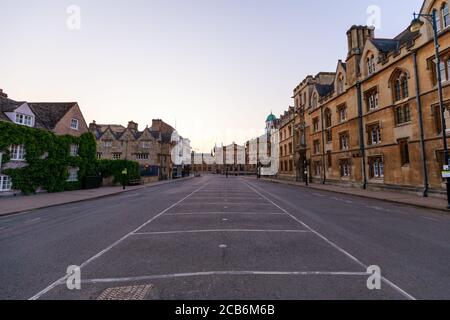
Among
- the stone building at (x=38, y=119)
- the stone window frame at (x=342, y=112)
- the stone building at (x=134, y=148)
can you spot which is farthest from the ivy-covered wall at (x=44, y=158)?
the stone window frame at (x=342, y=112)

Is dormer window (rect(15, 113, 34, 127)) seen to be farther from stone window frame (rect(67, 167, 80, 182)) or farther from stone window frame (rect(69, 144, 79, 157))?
stone window frame (rect(67, 167, 80, 182))

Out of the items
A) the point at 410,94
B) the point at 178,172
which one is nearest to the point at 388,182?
the point at 410,94

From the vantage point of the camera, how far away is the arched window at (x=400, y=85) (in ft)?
63.6

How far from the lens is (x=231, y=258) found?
5.06m

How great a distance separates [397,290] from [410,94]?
20785 mm

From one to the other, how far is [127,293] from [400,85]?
25.2 metres

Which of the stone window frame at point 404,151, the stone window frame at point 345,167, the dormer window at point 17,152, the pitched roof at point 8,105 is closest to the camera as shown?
the stone window frame at point 404,151

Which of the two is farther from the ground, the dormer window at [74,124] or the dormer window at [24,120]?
the dormer window at [74,124]

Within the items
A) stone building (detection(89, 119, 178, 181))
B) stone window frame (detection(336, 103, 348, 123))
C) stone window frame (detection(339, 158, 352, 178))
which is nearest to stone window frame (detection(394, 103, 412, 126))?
stone window frame (detection(339, 158, 352, 178))

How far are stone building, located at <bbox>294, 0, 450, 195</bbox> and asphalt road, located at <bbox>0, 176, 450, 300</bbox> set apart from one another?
11435mm

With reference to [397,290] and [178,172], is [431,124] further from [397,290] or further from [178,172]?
[178,172]

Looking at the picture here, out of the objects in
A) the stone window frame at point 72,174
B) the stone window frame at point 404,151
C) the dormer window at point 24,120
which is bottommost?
the stone window frame at point 72,174

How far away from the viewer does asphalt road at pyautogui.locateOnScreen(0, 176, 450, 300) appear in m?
3.71

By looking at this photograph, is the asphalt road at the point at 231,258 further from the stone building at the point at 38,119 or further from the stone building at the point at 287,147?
the stone building at the point at 287,147
